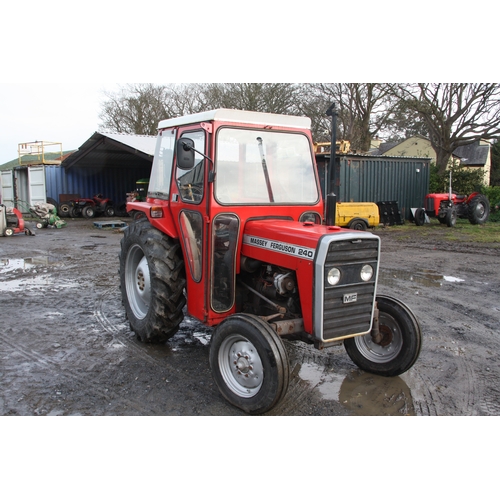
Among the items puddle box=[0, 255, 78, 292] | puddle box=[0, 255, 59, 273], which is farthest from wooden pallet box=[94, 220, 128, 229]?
puddle box=[0, 255, 78, 292]

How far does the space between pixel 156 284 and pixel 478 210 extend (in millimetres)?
15772

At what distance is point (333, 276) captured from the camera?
134 inches

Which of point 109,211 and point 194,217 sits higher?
point 194,217

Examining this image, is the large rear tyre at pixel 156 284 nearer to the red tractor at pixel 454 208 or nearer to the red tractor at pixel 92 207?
the red tractor at pixel 454 208

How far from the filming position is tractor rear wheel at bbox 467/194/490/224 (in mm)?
16984

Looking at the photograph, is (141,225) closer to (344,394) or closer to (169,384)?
(169,384)

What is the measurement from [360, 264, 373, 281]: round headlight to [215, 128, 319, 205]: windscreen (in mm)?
1036

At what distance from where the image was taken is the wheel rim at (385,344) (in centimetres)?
403

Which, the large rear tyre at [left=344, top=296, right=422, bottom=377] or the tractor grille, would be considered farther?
the large rear tyre at [left=344, top=296, right=422, bottom=377]

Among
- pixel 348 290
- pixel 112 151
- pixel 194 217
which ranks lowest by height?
pixel 348 290

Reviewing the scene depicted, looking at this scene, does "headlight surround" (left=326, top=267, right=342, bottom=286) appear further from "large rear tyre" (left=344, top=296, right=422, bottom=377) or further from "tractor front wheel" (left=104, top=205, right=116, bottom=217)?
"tractor front wheel" (left=104, top=205, right=116, bottom=217)

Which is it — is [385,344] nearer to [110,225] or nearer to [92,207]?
[110,225]

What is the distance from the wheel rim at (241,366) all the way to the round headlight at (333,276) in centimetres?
72

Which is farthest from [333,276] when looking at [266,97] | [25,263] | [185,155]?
[266,97]
